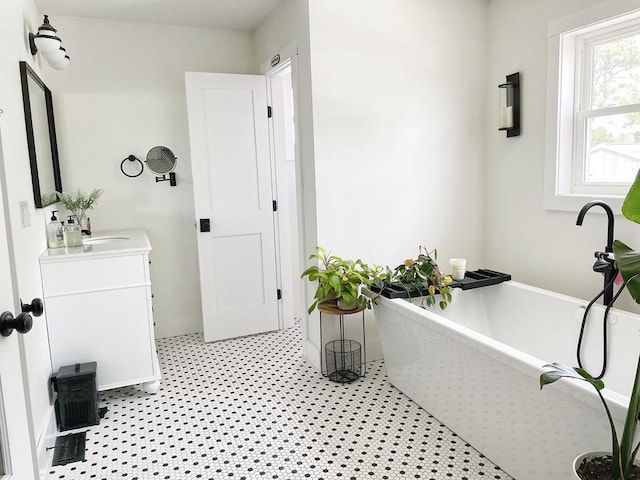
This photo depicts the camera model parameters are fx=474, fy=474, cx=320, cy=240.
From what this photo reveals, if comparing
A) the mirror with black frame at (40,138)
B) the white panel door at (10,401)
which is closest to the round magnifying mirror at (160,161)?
the mirror with black frame at (40,138)

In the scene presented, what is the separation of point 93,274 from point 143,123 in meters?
1.64

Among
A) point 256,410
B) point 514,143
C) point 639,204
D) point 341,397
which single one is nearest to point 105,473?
point 256,410

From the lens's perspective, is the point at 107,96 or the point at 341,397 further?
the point at 107,96

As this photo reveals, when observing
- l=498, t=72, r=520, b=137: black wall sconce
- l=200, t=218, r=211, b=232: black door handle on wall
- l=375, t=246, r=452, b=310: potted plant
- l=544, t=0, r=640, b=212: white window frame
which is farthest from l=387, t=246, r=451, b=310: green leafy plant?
l=200, t=218, r=211, b=232: black door handle on wall

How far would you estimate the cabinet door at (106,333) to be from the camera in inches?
105

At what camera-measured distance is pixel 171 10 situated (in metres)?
3.51

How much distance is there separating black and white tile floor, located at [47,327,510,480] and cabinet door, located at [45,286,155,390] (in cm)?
22

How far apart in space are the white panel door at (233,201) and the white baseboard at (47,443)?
146 centimetres

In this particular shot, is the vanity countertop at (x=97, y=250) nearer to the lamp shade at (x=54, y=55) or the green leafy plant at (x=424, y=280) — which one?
the lamp shade at (x=54, y=55)

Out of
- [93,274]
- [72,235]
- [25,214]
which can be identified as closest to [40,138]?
[72,235]

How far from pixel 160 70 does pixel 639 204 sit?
3604 millimetres

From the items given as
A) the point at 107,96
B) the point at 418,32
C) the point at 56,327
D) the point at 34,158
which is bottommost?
the point at 56,327

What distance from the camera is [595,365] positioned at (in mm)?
2424

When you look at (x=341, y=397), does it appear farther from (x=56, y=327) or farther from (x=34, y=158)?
(x=34, y=158)
